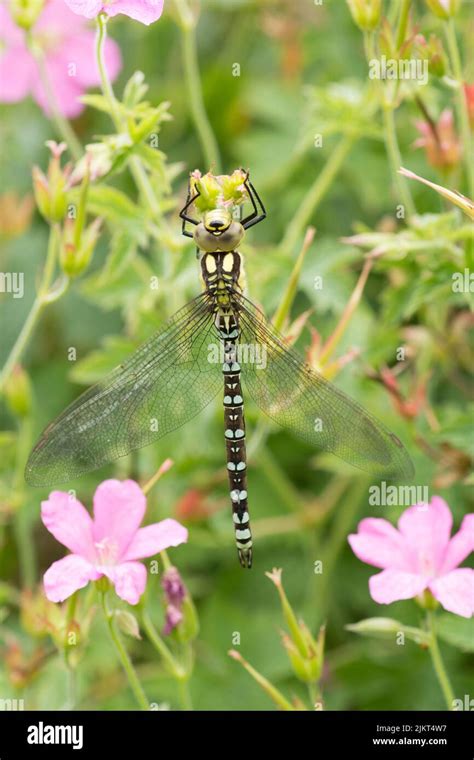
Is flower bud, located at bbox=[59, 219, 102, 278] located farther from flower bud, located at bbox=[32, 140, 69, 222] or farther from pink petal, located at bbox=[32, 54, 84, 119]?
pink petal, located at bbox=[32, 54, 84, 119]

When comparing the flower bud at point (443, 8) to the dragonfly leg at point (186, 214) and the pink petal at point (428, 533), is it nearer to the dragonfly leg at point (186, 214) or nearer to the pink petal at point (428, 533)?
the dragonfly leg at point (186, 214)

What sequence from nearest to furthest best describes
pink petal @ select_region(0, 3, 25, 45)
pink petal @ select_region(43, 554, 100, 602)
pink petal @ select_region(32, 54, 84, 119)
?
pink petal @ select_region(43, 554, 100, 602), pink petal @ select_region(0, 3, 25, 45), pink petal @ select_region(32, 54, 84, 119)

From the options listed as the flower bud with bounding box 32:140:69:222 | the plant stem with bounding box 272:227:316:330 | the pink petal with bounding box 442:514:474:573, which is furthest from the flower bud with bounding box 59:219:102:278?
the pink petal with bounding box 442:514:474:573

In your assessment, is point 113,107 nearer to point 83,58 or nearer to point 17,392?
point 17,392

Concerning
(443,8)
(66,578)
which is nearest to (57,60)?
(443,8)

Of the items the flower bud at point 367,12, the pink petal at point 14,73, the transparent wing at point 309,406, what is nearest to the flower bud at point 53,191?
the transparent wing at point 309,406

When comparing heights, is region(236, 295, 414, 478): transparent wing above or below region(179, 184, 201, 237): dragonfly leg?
below
